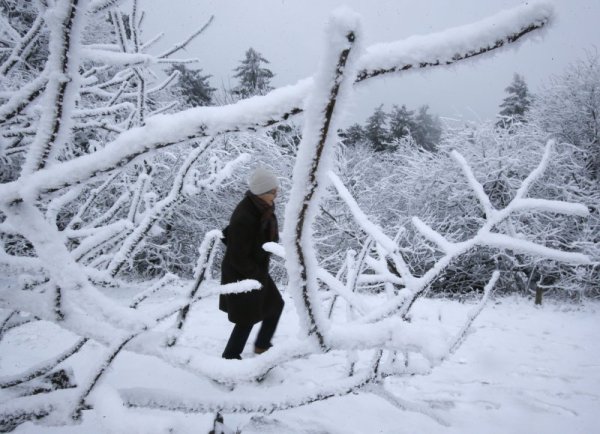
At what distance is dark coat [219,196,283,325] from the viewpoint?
2545mm

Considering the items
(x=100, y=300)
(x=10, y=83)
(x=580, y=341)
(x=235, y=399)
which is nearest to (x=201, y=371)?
(x=235, y=399)

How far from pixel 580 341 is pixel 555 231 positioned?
4.22 meters

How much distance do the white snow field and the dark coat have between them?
16.6 inches

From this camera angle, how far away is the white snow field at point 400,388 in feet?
4.51

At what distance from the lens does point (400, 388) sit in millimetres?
2471

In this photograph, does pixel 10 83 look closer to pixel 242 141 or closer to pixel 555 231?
pixel 242 141

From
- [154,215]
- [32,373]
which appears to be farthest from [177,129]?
[32,373]

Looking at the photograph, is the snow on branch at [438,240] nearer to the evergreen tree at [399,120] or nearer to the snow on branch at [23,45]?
the snow on branch at [23,45]

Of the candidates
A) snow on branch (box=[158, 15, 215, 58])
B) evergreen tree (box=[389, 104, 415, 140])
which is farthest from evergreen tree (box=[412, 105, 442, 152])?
snow on branch (box=[158, 15, 215, 58])

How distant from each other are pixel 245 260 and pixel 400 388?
1453mm

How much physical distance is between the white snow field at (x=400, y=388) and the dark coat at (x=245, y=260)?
1.38 feet

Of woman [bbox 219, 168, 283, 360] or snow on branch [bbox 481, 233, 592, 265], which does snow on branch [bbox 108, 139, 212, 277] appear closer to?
snow on branch [bbox 481, 233, 592, 265]

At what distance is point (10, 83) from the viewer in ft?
14.9

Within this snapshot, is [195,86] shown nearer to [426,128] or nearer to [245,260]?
[245,260]
